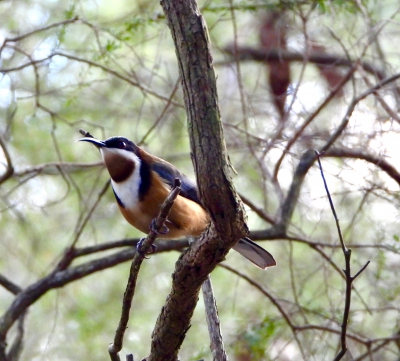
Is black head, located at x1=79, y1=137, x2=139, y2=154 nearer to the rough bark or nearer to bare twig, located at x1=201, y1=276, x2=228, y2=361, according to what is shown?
bare twig, located at x1=201, y1=276, x2=228, y2=361

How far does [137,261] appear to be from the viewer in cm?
333

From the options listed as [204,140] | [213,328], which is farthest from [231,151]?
[204,140]

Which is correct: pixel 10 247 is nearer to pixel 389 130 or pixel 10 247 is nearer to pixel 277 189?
pixel 277 189

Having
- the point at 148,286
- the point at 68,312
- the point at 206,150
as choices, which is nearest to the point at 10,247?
the point at 68,312

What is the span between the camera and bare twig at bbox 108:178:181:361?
119 inches

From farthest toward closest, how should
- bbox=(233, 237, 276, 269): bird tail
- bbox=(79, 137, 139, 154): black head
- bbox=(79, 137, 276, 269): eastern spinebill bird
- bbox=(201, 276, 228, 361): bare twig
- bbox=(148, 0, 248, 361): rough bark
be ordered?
1. bbox=(233, 237, 276, 269): bird tail
2. bbox=(79, 137, 139, 154): black head
3. bbox=(79, 137, 276, 269): eastern spinebill bird
4. bbox=(201, 276, 228, 361): bare twig
5. bbox=(148, 0, 248, 361): rough bark

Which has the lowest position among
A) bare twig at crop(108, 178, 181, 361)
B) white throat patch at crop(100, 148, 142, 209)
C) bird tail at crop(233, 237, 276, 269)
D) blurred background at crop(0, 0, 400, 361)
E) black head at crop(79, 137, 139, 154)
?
bare twig at crop(108, 178, 181, 361)

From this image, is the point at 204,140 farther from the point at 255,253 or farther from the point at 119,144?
the point at 255,253

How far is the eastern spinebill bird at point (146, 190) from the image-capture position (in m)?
4.38

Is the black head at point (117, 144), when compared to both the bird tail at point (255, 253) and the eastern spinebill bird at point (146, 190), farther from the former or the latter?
the bird tail at point (255, 253)

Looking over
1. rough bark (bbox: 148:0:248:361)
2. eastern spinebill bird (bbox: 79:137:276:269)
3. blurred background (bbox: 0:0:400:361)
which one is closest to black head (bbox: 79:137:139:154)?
eastern spinebill bird (bbox: 79:137:276:269)

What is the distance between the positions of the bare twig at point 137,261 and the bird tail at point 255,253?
1.45 m

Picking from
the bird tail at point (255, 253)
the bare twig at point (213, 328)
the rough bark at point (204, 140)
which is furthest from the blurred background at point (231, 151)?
the rough bark at point (204, 140)

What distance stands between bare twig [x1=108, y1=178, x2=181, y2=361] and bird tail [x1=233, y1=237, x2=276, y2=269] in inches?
57.3
